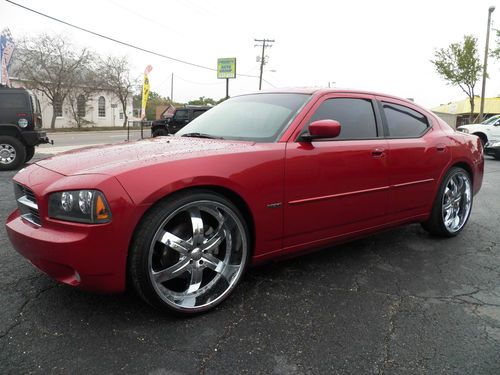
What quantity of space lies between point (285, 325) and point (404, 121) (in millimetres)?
2384

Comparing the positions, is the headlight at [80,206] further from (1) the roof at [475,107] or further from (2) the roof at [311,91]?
(1) the roof at [475,107]

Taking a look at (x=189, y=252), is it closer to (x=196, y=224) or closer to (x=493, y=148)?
(x=196, y=224)

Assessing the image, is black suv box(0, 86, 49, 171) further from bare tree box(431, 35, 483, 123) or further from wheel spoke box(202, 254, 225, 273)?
bare tree box(431, 35, 483, 123)

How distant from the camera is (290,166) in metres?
2.69

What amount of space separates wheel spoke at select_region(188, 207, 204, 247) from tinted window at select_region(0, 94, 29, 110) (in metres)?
8.10

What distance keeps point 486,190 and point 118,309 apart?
283 inches

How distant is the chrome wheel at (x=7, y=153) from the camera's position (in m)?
8.51

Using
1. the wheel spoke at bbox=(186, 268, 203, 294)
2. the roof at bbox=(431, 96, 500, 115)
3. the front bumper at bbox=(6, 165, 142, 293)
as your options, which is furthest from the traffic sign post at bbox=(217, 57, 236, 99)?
the front bumper at bbox=(6, 165, 142, 293)

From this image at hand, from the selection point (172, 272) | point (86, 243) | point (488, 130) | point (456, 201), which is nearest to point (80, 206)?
point (86, 243)

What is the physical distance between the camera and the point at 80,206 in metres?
2.06

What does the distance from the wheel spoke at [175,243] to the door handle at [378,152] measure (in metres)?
1.73

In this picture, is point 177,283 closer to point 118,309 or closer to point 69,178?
point 118,309

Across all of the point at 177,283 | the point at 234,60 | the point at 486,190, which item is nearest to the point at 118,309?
the point at 177,283

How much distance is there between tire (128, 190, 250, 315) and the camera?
2.16 meters
